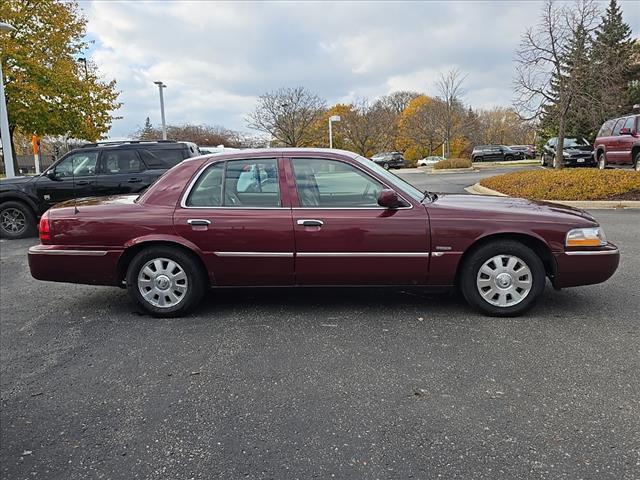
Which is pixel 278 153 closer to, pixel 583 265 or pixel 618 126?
pixel 583 265

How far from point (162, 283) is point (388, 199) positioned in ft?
7.24

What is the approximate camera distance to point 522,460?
2.40m

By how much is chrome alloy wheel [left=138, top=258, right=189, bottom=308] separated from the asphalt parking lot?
21 cm

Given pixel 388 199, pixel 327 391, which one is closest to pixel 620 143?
pixel 388 199

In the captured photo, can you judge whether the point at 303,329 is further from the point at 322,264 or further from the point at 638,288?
the point at 638,288

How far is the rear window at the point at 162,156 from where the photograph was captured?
10.0m

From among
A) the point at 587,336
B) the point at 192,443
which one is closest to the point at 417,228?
the point at 587,336

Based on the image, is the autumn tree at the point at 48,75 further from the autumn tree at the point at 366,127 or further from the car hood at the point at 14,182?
the autumn tree at the point at 366,127

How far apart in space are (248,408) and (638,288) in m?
4.34

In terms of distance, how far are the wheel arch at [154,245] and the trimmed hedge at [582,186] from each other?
10.2 metres

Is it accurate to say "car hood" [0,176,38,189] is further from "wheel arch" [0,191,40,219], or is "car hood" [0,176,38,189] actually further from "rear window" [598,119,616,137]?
"rear window" [598,119,616,137]

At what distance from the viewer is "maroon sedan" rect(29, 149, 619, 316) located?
14.1 feet

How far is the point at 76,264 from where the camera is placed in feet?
15.2

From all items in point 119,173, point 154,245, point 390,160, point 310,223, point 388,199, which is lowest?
point 154,245
